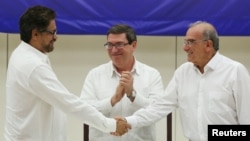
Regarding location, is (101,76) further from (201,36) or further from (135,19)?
(135,19)

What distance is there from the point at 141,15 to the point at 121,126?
1426mm

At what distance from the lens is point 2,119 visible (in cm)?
427

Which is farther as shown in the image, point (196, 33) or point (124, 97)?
point (124, 97)

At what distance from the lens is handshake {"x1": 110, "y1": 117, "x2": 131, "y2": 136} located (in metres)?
2.61

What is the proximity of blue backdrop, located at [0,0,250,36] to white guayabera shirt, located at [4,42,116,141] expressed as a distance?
1.42 m

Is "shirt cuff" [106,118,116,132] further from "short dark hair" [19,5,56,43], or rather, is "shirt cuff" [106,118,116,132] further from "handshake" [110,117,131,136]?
"short dark hair" [19,5,56,43]

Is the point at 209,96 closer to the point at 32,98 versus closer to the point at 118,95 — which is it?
the point at 118,95

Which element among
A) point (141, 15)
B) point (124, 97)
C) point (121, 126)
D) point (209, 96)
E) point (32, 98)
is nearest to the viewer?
point (32, 98)

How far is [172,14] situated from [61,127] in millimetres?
1721

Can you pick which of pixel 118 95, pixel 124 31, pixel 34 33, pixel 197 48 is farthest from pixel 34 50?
pixel 197 48

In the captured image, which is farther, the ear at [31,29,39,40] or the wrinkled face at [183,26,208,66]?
the wrinkled face at [183,26,208,66]

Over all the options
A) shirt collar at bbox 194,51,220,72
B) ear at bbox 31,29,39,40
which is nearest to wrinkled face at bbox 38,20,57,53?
ear at bbox 31,29,39,40

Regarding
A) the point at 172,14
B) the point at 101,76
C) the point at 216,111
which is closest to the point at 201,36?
the point at 216,111

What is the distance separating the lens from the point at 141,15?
3760 mm
